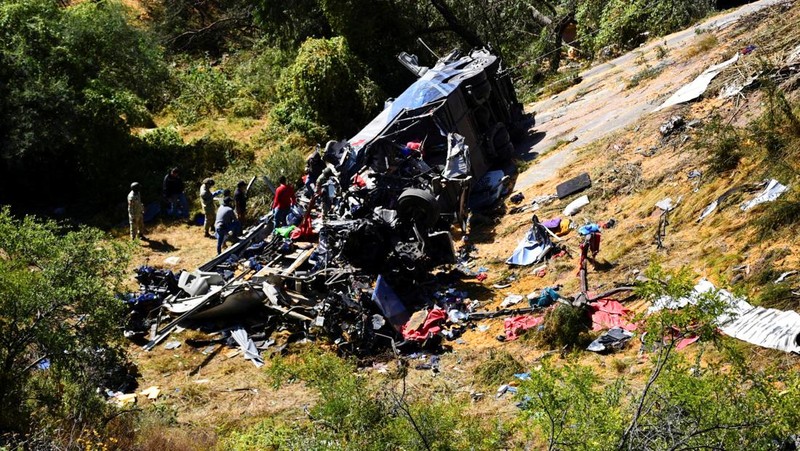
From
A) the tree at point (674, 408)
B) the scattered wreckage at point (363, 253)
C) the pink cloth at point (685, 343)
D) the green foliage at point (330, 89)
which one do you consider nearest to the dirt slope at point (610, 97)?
the scattered wreckage at point (363, 253)

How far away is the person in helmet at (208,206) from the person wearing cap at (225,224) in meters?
1.07

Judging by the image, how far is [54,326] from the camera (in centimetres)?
783

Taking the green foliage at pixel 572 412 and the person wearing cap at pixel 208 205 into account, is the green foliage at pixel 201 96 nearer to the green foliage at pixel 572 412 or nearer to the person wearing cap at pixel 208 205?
the person wearing cap at pixel 208 205

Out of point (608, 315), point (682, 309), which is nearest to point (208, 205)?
point (608, 315)

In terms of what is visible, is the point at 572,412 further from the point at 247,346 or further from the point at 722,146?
the point at 722,146

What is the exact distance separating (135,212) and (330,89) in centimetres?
569

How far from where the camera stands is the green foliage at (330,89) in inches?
718

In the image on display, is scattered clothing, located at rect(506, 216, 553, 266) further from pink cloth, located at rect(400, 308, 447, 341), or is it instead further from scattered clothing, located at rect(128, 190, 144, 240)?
scattered clothing, located at rect(128, 190, 144, 240)

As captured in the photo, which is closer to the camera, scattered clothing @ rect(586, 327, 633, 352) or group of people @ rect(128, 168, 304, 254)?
scattered clothing @ rect(586, 327, 633, 352)

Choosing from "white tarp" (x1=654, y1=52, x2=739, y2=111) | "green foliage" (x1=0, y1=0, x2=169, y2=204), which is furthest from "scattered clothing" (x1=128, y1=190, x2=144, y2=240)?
"white tarp" (x1=654, y1=52, x2=739, y2=111)

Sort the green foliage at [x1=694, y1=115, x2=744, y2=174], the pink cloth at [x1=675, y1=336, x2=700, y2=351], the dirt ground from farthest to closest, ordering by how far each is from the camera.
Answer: the green foliage at [x1=694, y1=115, x2=744, y2=174], the dirt ground, the pink cloth at [x1=675, y1=336, x2=700, y2=351]

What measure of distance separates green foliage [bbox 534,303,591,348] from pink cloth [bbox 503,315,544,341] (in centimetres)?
34

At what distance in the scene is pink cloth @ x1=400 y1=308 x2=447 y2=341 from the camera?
33.7ft

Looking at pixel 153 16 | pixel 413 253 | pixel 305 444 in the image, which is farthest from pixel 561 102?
pixel 153 16
